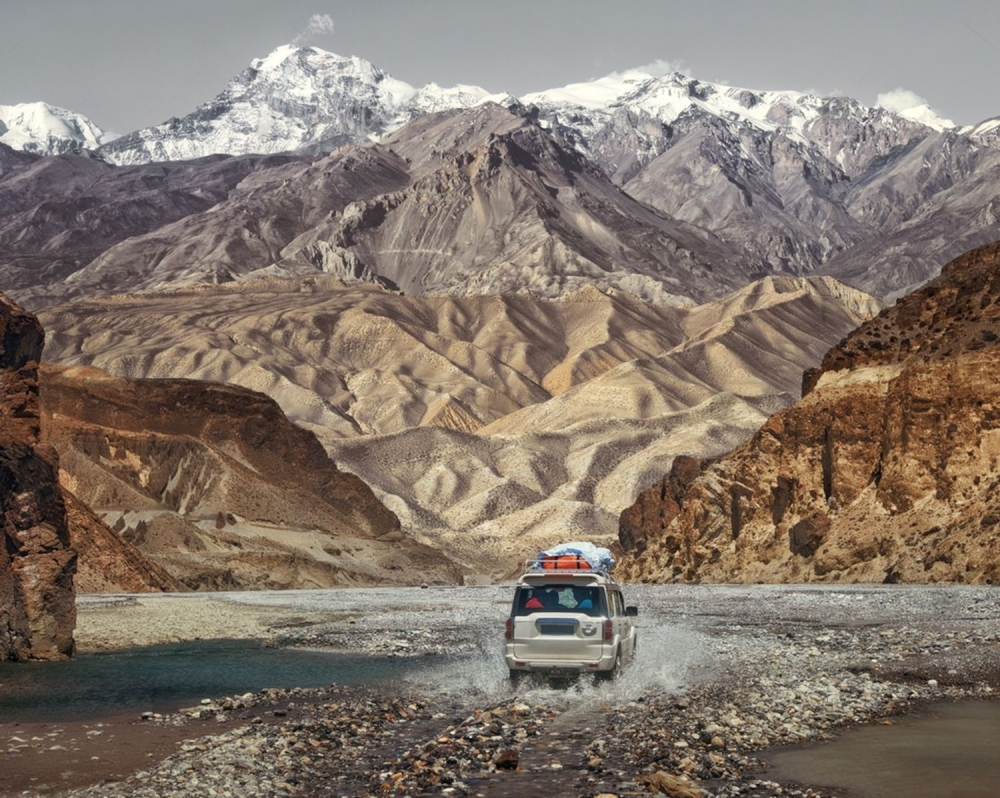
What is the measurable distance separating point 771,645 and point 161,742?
1636 cm

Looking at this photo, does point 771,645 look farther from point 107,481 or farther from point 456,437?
point 456,437

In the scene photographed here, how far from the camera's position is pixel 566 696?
79.3 ft

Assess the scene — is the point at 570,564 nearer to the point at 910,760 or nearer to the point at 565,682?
the point at 565,682

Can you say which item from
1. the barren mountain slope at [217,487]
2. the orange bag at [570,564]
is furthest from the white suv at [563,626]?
the barren mountain slope at [217,487]

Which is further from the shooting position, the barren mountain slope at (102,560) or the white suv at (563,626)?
the barren mountain slope at (102,560)

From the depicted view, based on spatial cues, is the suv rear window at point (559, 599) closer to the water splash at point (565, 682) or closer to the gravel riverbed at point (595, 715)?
the water splash at point (565, 682)

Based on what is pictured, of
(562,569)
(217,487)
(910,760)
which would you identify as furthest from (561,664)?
(217,487)

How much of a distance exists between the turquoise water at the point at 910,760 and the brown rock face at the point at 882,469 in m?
33.5

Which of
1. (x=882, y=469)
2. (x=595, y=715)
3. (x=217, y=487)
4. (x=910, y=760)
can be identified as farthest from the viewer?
(x=217, y=487)

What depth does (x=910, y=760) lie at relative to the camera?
17844mm

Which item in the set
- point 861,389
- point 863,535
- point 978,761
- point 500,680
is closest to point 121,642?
point 500,680

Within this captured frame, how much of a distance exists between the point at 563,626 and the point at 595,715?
7.01 ft

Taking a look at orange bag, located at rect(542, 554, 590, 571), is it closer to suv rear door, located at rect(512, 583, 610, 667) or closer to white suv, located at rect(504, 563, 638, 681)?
white suv, located at rect(504, 563, 638, 681)

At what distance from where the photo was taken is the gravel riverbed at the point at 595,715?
57.4 feet
